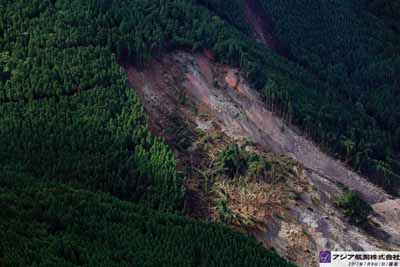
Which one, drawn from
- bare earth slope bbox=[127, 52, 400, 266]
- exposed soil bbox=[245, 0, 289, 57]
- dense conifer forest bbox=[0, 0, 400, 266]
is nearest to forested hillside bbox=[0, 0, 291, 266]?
dense conifer forest bbox=[0, 0, 400, 266]

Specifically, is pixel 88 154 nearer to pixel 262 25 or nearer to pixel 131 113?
pixel 131 113

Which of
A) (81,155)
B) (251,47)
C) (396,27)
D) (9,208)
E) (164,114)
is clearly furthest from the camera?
(396,27)

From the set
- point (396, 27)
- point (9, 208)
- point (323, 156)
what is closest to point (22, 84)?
point (9, 208)

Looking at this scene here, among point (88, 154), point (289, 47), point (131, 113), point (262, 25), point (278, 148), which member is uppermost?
point (262, 25)

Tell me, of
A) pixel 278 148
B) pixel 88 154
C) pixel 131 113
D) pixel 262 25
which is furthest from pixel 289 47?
pixel 88 154

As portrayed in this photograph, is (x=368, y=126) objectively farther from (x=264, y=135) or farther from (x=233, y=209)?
(x=233, y=209)

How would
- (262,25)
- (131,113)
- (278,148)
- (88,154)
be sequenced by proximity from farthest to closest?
(262,25), (278,148), (131,113), (88,154)

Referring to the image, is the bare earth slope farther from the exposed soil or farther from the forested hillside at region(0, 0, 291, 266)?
Result: the exposed soil

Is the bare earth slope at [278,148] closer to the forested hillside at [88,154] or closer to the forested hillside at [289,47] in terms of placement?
the forested hillside at [289,47]
